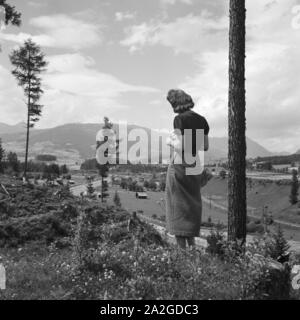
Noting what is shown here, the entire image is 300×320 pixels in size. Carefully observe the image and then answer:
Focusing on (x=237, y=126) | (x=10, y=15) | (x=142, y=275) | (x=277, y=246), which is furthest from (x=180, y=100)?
(x=10, y=15)

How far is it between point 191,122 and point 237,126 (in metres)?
1.67

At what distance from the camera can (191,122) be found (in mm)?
10430

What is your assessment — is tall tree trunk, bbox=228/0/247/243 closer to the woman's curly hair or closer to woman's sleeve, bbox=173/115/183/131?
the woman's curly hair

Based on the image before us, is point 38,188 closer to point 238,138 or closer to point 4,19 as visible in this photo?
point 4,19

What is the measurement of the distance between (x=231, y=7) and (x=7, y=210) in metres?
9.97

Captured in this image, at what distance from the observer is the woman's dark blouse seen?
34.0 feet

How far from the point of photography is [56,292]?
317 inches

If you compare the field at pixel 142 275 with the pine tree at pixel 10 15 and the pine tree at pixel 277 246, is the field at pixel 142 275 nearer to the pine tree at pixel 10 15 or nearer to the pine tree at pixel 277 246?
the pine tree at pixel 277 246

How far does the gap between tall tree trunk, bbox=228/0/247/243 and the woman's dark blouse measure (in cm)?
136

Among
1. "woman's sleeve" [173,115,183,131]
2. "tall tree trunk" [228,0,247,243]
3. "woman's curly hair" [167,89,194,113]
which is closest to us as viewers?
"woman's sleeve" [173,115,183,131]

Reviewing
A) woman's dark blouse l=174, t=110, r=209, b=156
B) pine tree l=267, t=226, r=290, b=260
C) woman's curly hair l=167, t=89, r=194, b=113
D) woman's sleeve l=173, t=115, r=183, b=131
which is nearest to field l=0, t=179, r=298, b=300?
pine tree l=267, t=226, r=290, b=260

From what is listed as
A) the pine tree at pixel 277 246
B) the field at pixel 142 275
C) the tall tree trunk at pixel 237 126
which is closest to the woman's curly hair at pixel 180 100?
the tall tree trunk at pixel 237 126

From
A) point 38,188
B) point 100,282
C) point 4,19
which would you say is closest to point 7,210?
point 38,188
